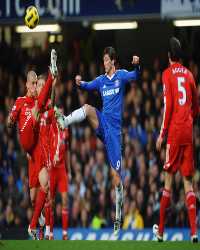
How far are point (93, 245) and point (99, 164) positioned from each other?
840cm

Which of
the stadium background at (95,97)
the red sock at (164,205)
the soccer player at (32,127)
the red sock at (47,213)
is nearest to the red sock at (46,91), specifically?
the soccer player at (32,127)

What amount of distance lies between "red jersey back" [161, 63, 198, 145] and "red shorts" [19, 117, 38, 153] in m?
2.83

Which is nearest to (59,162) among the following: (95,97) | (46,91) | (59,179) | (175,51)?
(59,179)

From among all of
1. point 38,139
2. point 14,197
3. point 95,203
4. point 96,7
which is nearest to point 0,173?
point 14,197

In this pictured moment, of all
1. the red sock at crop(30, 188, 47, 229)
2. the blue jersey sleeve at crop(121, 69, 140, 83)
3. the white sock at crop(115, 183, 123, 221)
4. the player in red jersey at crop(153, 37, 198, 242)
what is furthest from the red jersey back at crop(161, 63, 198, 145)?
the red sock at crop(30, 188, 47, 229)

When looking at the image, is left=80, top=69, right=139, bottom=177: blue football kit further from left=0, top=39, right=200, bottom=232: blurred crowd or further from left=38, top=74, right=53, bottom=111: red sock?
left=0, top=39, right=200, bottom=232: blurred crowd

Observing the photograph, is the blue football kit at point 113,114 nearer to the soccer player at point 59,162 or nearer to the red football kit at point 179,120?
the soccer player at point 59,162

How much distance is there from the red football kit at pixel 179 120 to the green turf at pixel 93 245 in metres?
0.90

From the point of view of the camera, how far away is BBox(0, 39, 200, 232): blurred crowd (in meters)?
20.5

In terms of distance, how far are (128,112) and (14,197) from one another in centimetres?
289

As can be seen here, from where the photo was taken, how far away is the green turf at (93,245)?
12.6m

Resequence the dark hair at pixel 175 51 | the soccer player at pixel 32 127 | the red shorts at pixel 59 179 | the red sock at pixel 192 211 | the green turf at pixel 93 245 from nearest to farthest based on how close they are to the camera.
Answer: the green turf at pixel 93 245, the dark hair at pixel 175 51, the red sock at pixel 192 211, the soccer player at pixel 32 127, the red shorts at pixel 59 179

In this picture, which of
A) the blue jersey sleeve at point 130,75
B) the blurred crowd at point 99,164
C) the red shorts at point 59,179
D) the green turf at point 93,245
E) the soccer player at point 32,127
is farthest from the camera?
the blurred crowd at point 99,164

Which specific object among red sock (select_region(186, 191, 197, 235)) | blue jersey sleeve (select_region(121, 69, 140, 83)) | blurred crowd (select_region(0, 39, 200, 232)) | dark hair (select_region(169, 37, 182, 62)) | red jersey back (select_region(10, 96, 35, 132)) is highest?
dark hair (select_region(169, 37, 182, 62))
